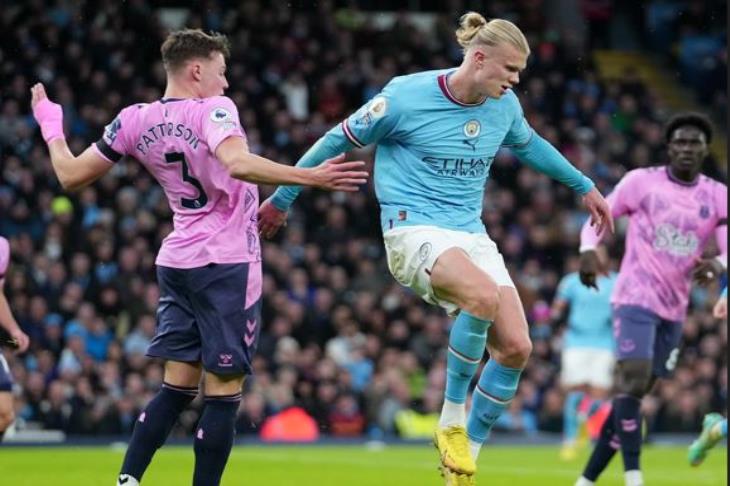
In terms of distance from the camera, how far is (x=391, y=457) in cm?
1630

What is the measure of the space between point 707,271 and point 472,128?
2626 millimetres

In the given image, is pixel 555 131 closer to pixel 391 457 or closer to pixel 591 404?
pixel 591 404

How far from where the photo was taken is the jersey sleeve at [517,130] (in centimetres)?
878

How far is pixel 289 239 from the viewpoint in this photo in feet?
68.6

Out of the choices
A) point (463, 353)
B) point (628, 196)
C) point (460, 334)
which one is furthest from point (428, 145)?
point (628, 196)

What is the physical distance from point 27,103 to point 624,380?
12.4 m

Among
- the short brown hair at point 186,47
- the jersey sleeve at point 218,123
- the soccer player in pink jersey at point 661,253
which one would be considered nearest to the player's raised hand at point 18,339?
the short brown hair at point 186,47

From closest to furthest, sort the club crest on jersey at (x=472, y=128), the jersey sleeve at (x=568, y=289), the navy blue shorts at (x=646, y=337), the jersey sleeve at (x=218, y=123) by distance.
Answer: the jersey sleeve at (x=218, y=123), the club crest on jersey at (x=472, y=128), the navy blue shorts at (x=646, y=337), the jersey sleeve at (x=568, y=289)

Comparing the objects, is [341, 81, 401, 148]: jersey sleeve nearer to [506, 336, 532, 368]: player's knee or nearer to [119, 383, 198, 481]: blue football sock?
[506, 336, 532, 368]: player's knee

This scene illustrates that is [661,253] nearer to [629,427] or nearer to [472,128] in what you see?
[629,427]

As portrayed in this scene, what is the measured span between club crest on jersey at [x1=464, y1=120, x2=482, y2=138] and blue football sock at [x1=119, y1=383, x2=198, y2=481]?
6.80 ft

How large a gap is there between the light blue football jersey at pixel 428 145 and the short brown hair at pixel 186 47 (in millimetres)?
876

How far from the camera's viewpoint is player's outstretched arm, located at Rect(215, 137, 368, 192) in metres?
7.18

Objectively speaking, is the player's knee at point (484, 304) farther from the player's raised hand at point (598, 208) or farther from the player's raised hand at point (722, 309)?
the player's raised hand at point (722, 309)
